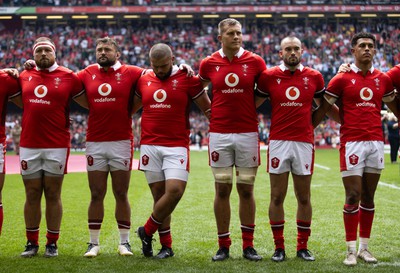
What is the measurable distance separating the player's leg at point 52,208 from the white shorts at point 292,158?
102 inches

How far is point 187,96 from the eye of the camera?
7.34 meters

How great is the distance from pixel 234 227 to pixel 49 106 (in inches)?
148

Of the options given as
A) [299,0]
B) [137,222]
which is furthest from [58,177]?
[299,0]

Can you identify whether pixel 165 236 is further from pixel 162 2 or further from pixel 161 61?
pixel 162 2

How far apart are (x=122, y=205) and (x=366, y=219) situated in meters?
2.92

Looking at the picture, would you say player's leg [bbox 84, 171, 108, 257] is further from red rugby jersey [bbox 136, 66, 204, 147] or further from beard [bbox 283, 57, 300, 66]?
beard [bbox 283, 57, 300, 66]

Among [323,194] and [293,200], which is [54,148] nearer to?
[293,200]

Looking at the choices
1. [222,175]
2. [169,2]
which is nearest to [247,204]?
[222,175]

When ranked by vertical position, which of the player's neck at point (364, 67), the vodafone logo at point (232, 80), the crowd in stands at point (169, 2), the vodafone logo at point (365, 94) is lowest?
the vodafone logo at point (365, 94)

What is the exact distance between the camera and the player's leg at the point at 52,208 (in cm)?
741

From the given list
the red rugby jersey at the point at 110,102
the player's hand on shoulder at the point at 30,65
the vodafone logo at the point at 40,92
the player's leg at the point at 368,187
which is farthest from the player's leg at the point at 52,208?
the player's leg at the point at 368,187

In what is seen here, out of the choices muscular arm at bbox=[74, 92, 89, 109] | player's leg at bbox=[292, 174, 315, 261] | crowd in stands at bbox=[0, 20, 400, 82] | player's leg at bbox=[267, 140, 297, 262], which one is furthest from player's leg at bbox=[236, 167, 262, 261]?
crowd in stands at bbox=[0, 20, 400, 82]

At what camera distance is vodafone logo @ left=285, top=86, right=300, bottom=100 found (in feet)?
23.1

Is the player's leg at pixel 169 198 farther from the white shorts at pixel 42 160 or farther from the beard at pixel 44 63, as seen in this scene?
the beard at pixel 44 63
